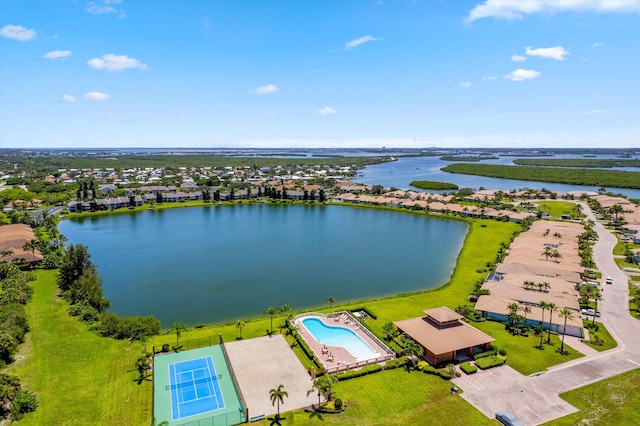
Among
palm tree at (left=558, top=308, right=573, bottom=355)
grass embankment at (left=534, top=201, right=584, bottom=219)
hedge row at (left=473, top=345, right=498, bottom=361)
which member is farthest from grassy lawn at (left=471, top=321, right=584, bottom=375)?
grass embankment at (left=534, top=201, right=584, bottom=219)

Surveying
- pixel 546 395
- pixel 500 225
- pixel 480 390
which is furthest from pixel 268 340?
pixel 500 225

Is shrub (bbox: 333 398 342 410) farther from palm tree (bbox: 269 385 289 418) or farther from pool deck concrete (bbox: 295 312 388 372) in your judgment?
pool deck concrete (bbox: 295 312 388 372)

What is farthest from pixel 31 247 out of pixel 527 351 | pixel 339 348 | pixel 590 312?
pixel 590 312

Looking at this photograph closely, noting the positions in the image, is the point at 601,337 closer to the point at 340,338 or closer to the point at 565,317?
the point at 565,317

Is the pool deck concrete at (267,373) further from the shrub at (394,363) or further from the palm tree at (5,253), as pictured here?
the palm tree at (5,253)

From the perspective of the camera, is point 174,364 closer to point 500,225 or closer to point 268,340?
point 268,340

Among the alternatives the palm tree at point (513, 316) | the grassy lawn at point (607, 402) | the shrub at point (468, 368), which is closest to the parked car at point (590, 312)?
the palm tree at point (513, 316)
